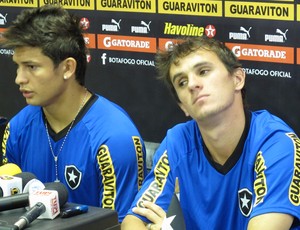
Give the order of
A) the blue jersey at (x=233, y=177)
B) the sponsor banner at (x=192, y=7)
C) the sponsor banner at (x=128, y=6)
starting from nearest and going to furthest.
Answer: the blue jersey at (x=233, y=177), the sponsor banner at (x=192, y=7), the sponsor banner at (x=128, y=6)

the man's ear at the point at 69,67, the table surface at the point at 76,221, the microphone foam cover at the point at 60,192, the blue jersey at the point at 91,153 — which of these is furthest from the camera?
the man's ear at the point at 69,67

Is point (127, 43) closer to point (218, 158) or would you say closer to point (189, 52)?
point (189, 52)

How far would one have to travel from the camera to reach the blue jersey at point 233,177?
7.73ft

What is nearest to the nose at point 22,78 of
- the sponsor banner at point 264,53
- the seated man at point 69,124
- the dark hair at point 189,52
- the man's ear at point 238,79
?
the seated man at point 69,124

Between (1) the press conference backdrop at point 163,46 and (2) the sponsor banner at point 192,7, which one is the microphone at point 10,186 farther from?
(2) the sponsor banner at point 192,7

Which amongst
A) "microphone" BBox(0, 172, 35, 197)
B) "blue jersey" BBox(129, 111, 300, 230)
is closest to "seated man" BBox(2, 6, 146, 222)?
"blue jersey" BBox(129, 111, 300, 230)

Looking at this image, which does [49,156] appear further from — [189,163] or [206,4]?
[206,4]

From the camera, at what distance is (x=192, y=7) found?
4.07 meters

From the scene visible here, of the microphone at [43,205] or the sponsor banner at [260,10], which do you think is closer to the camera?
the microphone at [43,205]


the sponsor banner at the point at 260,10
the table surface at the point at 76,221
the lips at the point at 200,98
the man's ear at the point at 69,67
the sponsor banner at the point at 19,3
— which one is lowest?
the table surface at the point at 76,221

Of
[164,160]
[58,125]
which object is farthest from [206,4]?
[164,160]

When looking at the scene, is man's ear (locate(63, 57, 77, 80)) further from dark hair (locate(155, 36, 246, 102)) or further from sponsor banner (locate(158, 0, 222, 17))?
sponsor banner (locate(158, 0, 222, 17))

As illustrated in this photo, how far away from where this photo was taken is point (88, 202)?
9.72 feet

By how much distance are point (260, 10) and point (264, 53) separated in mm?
209
